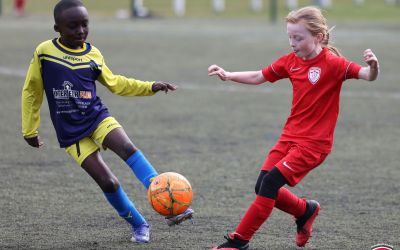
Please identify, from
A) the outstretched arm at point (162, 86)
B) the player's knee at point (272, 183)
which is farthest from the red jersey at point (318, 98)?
the outstretched arm at point (162, 86)


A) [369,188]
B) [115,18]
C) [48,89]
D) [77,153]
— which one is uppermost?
[48,89]

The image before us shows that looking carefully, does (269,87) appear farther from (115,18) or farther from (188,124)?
(115,18)

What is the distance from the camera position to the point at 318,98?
614 cm

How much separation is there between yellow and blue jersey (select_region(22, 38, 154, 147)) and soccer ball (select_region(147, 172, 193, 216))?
63 cm

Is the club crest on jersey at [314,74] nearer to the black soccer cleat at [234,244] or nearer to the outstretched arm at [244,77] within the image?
the outstretched arm at [244,77]

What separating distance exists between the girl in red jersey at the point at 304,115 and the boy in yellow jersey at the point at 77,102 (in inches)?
26.1

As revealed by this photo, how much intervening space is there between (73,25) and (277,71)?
4.79 feet

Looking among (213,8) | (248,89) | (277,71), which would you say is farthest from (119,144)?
(213,8)

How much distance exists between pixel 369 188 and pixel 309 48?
280cm

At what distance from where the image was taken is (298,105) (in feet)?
20.3

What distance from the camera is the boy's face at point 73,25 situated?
633cm

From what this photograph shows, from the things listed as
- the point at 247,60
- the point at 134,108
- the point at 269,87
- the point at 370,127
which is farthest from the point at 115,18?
the point at 370,127

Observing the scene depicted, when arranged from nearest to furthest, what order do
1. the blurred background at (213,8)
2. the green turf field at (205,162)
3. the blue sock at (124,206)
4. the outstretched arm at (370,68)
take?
the outstretched arm at (370,68) → the blue sock at (124,206) → the green turf field at (205,162) → the blurred background at (213,8)

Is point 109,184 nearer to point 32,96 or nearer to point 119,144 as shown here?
point 119,144
